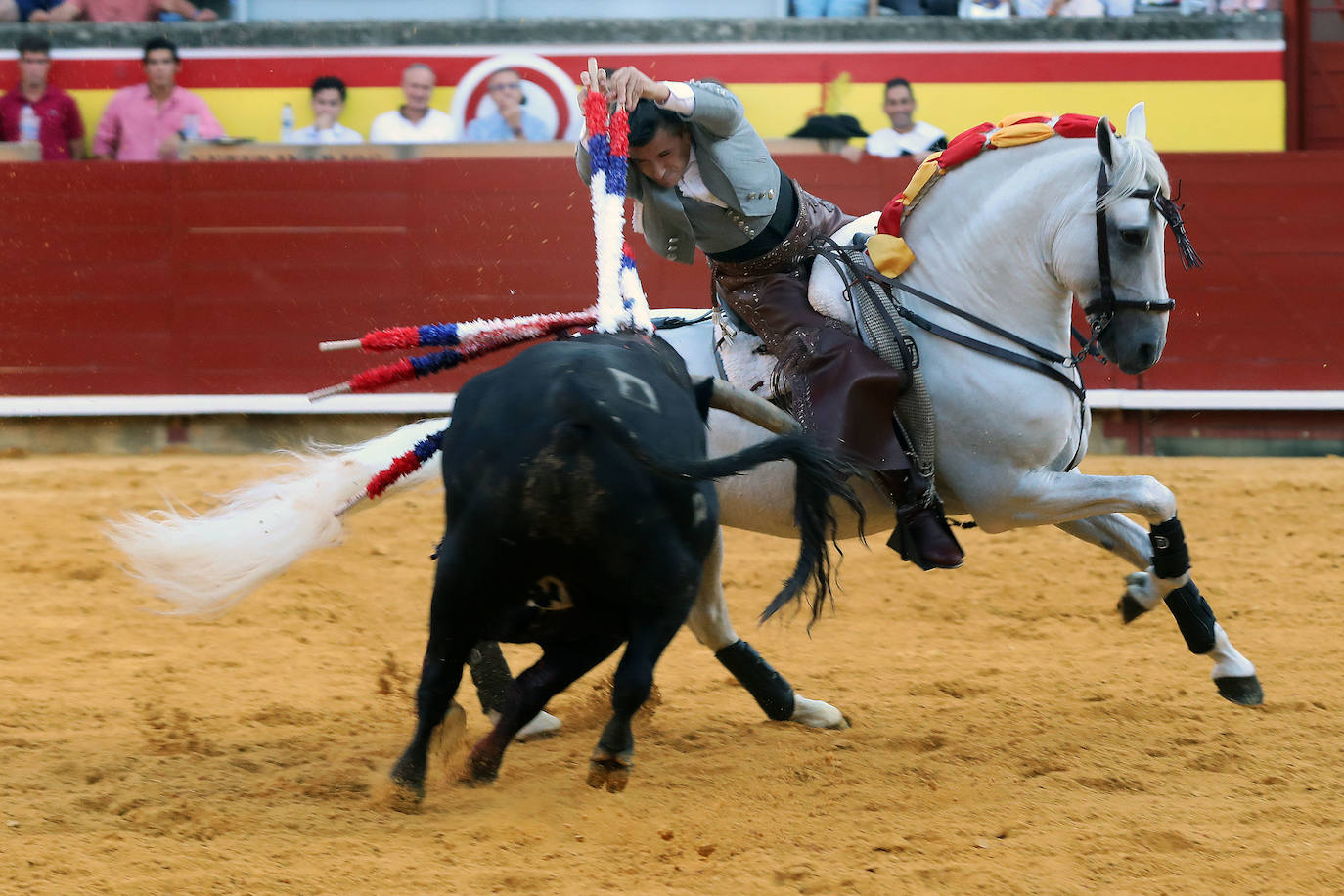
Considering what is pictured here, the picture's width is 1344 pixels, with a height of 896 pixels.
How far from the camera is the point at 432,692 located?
9.45 ft

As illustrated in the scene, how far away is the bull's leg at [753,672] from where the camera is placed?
3873 mm

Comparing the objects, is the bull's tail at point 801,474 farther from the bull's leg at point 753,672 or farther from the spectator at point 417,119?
the spectator at point 417,119

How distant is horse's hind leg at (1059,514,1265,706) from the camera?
3.71m

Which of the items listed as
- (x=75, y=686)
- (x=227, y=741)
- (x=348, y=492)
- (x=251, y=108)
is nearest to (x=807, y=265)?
(x=348, y=492)

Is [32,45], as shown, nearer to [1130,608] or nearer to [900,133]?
[900,133]

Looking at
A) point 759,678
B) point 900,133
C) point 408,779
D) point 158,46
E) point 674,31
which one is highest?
point 674,31

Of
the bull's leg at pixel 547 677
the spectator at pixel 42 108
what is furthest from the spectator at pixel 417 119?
the bull's leg at pixel 547 677

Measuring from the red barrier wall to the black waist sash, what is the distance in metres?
3.99

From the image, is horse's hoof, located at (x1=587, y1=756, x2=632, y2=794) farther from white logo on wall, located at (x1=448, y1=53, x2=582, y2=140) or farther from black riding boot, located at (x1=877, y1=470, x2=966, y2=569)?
white logo on wall, located at (x1=448, y1=53, x2=582, y2=140)

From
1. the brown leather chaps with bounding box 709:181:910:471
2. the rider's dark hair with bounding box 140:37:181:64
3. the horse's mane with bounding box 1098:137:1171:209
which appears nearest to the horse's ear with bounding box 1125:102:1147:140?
the horse's mane with bounding box 1098:137:1171:209

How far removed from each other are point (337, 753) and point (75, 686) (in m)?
1.03

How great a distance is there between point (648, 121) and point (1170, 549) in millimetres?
1664

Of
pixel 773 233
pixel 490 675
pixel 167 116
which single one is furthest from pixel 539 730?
pixel 167 116

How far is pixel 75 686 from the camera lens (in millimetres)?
4227
